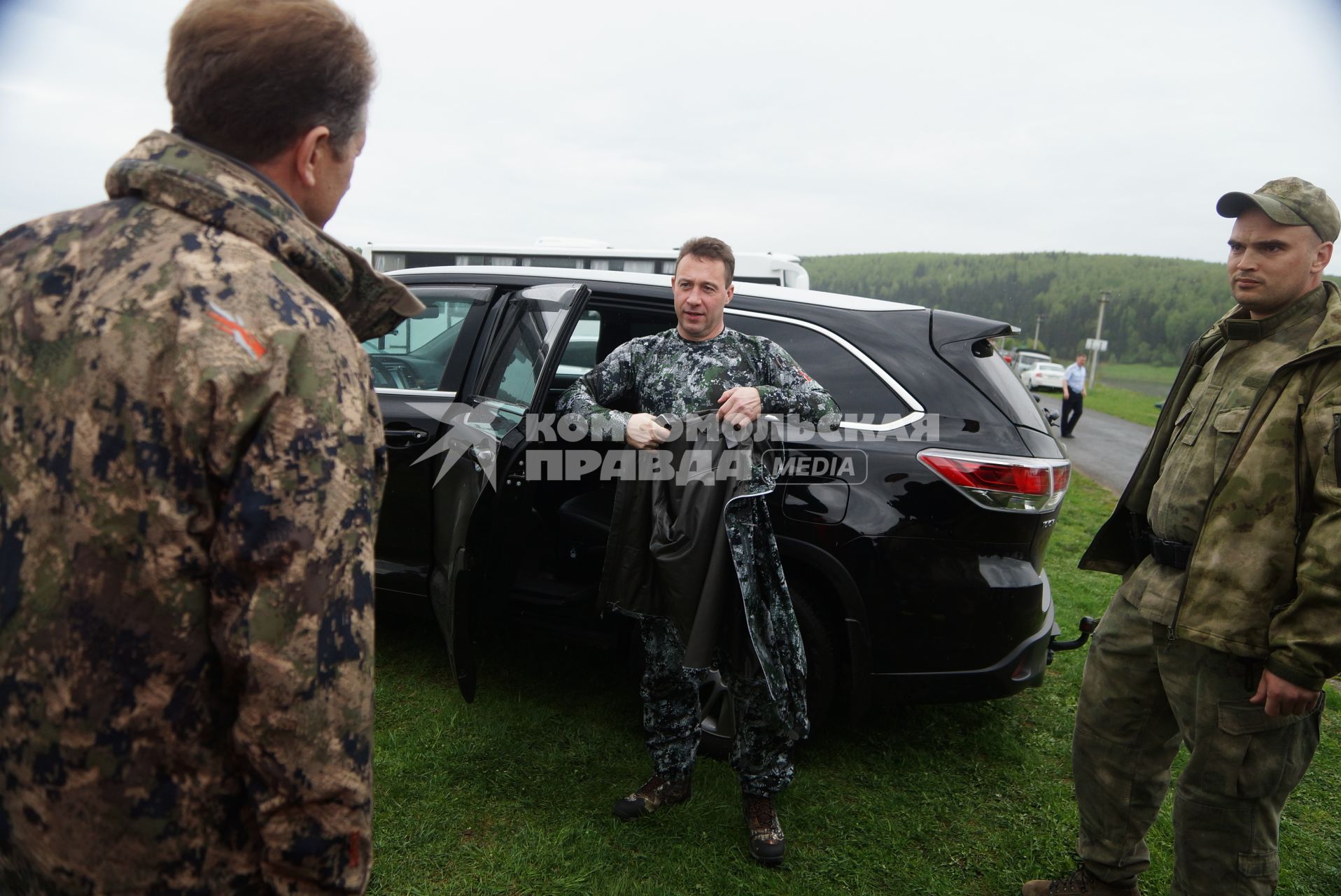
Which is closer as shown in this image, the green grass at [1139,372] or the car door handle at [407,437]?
the car door handle at [407,437]

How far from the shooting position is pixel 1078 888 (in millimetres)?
2428

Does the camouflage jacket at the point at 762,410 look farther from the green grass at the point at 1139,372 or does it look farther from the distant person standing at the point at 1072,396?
the green grass at the point at 1139,372

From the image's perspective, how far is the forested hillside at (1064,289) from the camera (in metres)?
83.4

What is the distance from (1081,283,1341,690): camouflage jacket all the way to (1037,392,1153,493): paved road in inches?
212

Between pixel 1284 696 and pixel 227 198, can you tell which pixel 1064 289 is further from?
pixel 227 198

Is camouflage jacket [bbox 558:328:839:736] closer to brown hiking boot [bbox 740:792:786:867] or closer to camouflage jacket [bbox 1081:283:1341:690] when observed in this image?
brown hiking boot [bbox 740:792:786:867]

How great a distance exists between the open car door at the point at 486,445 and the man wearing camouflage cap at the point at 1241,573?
193cm

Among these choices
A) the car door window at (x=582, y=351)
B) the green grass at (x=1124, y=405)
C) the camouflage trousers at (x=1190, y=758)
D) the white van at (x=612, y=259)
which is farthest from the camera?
the green grass at (x=1124, y=405)

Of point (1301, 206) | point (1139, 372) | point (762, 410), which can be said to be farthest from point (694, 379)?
point (1139, 372)

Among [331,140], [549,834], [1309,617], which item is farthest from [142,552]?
[1309,617]

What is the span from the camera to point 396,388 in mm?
3598

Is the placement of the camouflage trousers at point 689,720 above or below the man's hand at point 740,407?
below

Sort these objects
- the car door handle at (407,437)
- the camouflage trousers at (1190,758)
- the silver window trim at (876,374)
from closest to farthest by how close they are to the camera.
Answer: the camouflage trousers at (1190,758), the silver window trim at (876,374), the car door handle at (407,437)

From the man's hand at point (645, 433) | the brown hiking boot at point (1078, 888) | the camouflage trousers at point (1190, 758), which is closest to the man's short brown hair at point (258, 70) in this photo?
the man's hand at point (645, 433)
